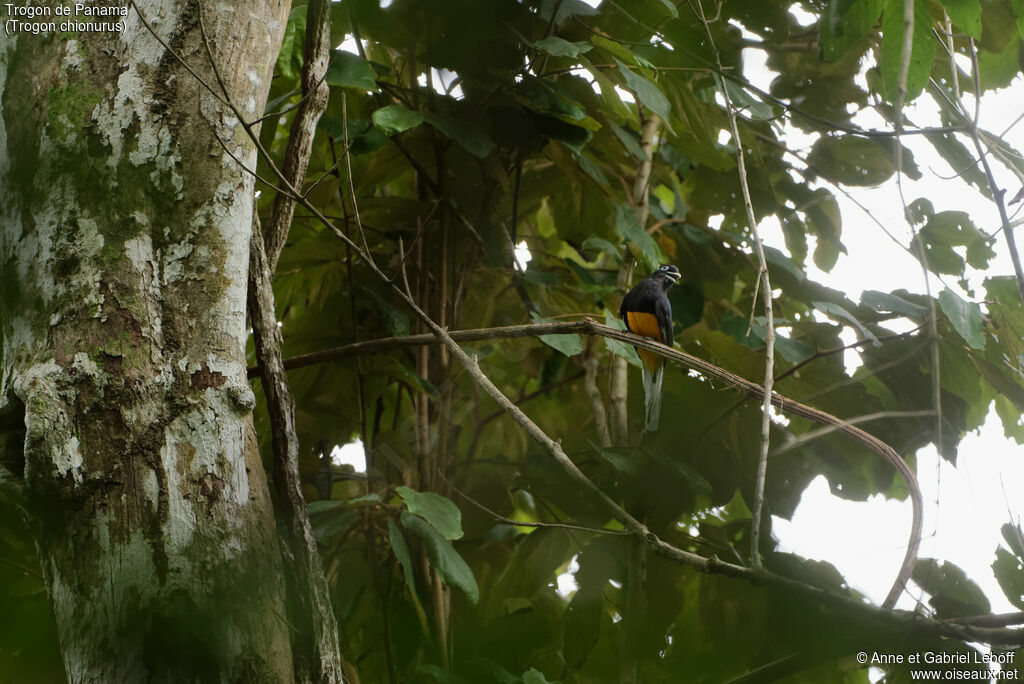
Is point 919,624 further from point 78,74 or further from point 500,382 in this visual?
point 500,382

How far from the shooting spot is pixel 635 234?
8.75 ft

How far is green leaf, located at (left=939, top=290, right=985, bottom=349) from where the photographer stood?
1940 mm

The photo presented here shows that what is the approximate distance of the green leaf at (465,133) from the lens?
2301mm

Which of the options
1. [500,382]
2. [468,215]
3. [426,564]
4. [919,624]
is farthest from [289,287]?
[919,624]

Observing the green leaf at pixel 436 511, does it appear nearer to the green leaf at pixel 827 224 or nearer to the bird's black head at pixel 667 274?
the bird's black head at pixel 667 274

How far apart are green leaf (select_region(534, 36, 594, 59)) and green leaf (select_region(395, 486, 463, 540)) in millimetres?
1236

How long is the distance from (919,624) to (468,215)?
6.44ft

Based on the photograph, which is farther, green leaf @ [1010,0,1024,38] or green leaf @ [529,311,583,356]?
green leaf @ [529,311,583,356]

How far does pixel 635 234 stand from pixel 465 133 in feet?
2.38

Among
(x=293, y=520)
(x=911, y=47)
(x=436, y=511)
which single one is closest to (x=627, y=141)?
(x=911, y=47)

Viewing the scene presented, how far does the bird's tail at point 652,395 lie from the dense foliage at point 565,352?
0.19ft

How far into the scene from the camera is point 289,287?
2.67 meters

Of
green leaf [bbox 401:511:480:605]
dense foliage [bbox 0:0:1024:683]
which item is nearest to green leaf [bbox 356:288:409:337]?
dense foliage [bbox 0:0:1024:683]

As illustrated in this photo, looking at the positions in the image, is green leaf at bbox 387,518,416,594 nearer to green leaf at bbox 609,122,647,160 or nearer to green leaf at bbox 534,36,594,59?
green leaf at bbox 534,36,594,59
